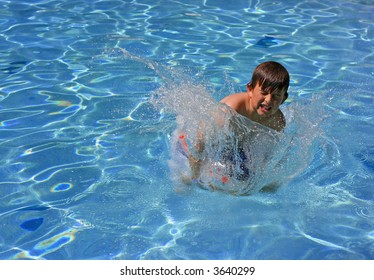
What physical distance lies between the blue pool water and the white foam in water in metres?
0.04

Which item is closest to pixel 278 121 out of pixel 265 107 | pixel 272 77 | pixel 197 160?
pixel 265 107

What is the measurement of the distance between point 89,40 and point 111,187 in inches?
113

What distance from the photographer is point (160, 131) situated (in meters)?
4.84

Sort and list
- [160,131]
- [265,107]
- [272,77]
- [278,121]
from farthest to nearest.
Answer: [160,131]
[278,121]
[265,107]
[272,77]

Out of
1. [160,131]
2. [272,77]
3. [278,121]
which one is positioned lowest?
[160,131]

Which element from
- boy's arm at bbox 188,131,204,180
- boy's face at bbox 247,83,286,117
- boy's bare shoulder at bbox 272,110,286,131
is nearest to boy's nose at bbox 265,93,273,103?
boy's face at bbox 247,83,286,117

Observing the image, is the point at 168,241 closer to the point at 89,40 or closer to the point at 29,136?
the point at 29,136

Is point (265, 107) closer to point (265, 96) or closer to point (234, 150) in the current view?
point (265, 96)

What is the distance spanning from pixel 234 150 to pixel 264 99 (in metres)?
0.42

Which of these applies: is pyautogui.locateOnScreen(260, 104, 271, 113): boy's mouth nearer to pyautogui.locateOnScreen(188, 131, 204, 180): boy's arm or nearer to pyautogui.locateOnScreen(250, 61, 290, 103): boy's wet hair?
pyautogui.locateOnScreen(250, 61, 290, 103): boy's wet hair

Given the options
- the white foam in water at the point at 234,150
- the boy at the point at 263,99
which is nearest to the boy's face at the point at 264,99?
the boy at the point at 263,99

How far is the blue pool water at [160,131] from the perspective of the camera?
3643 mm

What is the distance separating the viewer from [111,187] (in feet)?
13.4

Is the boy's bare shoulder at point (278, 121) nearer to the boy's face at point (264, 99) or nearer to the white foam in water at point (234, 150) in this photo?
the white foam in water at point (234, 150)
